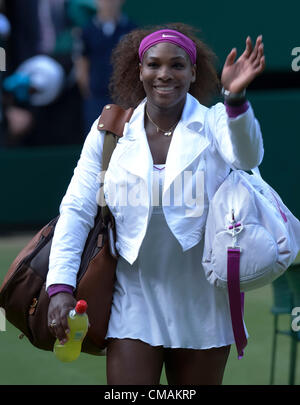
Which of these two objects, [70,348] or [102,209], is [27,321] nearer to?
[70,348]

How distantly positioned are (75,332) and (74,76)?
6400 mm

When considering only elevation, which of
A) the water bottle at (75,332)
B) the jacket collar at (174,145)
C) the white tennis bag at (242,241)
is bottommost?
the water bottle at (75,332)

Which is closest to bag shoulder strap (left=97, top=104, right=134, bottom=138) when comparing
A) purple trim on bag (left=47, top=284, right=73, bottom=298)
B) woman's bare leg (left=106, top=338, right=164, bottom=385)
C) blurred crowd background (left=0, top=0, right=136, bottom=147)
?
purple trim on bag (left=47, top=284, right=73, bottom=298)

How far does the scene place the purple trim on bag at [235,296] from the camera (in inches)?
119

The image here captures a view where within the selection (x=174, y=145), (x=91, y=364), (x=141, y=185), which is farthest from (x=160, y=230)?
(x=91, y=364)

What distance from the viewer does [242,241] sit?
3023 millimetres

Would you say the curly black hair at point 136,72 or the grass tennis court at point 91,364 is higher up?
the curly black hair at point 136,72

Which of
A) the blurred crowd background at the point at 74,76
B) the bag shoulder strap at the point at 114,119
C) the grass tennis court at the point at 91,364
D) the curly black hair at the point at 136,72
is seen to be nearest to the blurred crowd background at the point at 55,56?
the blurred crowd background at the point at 74,76

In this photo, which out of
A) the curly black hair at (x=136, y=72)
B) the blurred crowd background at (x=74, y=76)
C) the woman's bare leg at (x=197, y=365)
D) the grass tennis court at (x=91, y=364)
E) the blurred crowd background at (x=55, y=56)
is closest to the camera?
the woman's bare leg at (x=197, y=365)

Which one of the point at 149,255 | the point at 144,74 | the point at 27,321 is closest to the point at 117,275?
the point at 149,255

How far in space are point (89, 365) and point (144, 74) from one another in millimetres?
2653

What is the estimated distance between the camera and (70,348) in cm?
320

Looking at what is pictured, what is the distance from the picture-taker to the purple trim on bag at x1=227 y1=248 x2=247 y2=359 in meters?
3.01

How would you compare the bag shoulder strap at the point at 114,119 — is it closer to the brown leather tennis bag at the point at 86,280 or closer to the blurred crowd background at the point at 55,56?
the brown leather tennis bag at the point at 86,280
